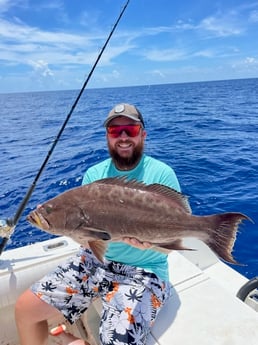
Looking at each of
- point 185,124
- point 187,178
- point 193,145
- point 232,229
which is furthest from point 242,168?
point 185,124

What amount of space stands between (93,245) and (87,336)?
1498 millimetres

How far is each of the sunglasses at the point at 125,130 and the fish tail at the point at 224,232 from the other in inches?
43.2

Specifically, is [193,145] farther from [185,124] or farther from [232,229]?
[232,229]

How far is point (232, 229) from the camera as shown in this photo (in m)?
2.11

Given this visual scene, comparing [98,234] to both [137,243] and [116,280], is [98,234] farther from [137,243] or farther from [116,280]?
[116,280]

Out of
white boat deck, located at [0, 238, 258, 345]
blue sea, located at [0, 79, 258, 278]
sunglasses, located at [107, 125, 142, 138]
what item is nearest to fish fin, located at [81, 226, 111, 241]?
white boat deck, located at [0, 238, 258, 345]

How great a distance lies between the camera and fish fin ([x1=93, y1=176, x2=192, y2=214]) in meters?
2.27

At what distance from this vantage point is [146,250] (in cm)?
276

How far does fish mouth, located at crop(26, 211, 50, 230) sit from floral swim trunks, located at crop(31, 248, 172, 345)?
77 cm

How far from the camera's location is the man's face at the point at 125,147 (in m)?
2.83

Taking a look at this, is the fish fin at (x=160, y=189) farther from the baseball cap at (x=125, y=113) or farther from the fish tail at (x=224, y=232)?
the baseball cap at (x=125, y=113)

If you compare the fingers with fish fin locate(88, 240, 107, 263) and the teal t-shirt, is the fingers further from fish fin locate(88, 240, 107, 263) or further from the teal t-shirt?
the teal t-shirt

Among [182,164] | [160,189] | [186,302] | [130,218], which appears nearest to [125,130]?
[160,189]

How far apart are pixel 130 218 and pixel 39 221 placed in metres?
0.66
